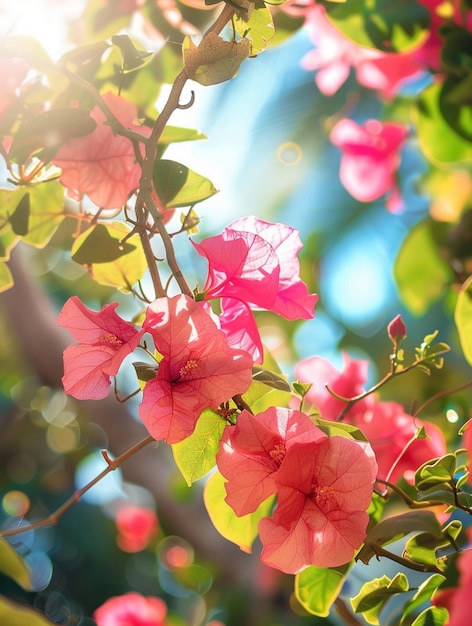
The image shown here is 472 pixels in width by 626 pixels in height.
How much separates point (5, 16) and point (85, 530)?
1.48 meters

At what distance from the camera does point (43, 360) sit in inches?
45.2

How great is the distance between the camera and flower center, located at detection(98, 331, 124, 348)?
17.0 inches

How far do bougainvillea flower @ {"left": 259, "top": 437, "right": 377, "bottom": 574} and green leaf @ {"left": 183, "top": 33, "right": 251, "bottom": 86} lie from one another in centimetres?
23

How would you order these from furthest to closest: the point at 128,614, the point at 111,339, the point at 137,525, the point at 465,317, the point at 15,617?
the point at 137,525 < the point at 128,614 < the point at 465,317 < the point at 111,339 < the point at 15,617

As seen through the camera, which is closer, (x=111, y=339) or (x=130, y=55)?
(x=111, y=339)

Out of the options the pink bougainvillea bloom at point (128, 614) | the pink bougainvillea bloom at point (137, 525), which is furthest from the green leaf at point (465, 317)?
the pink bougainvillea bloom at point (137, 525)

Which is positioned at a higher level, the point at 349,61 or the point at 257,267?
the point at 257,267

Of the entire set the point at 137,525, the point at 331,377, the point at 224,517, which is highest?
the point at 224,517

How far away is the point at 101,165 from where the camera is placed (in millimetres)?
571

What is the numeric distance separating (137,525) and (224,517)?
122cm

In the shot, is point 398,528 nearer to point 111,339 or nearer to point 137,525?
point 111,339

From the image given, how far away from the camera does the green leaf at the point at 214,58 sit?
440mm

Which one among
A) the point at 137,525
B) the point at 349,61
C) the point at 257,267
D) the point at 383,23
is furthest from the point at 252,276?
the point at 137,525

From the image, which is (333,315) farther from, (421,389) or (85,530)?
(85,530)
